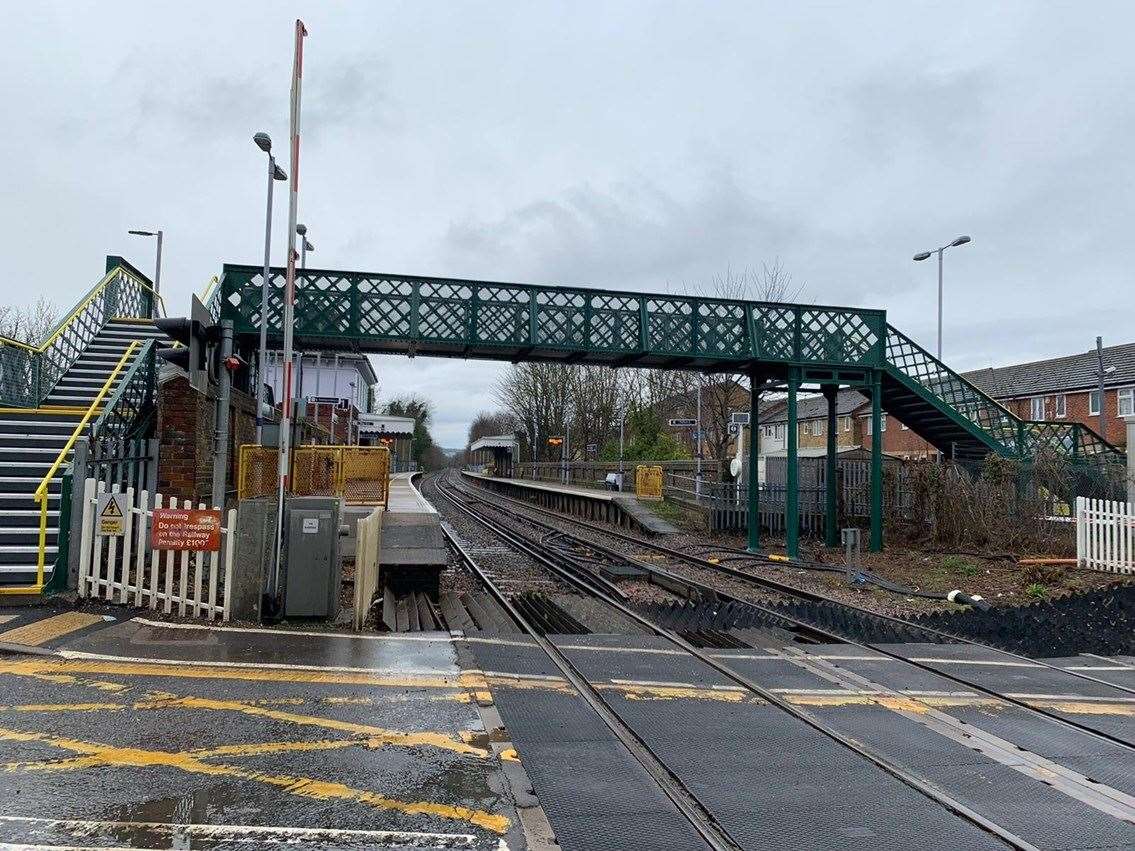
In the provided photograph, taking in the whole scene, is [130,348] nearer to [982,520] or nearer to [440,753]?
[440,753]

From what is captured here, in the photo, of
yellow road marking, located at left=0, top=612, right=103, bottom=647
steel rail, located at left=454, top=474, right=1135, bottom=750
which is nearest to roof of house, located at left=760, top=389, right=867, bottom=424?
steel rail, located at left=454, top=474, right=1135, bottom=750

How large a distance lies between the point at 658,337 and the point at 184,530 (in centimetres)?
1170

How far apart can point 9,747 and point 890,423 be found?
58.8 metres

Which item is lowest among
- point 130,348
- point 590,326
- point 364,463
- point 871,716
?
point 871,716

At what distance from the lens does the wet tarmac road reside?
12.1ft

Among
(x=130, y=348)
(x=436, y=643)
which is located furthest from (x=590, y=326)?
(x=436, y=643)

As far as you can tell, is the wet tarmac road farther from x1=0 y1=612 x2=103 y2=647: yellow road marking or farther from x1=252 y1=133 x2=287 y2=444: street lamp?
x1=252 y1=133 x2=287 y2=444: street lamp

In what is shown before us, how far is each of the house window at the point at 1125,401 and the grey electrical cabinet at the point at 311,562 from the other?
42893mm

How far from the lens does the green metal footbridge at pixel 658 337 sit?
16.0 metres

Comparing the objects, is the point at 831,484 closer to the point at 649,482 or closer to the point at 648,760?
the point at 649,482

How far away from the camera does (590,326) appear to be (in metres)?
17.2

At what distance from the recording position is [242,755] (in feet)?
15.0

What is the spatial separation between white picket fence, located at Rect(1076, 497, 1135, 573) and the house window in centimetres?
2923

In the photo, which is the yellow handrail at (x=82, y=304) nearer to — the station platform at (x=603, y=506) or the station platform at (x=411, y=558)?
the station platform at (x=411, y=558)
